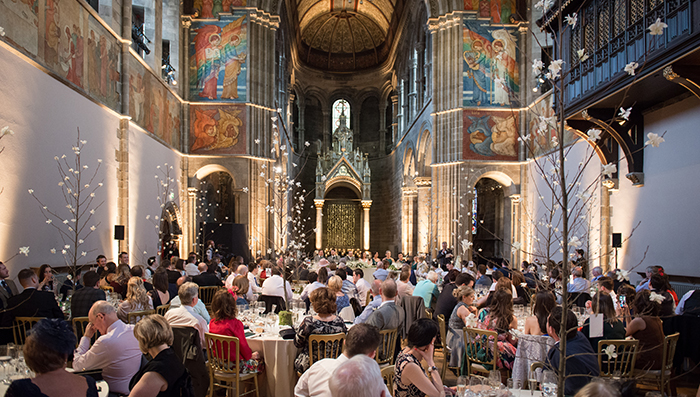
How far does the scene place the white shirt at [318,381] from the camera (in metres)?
3.19

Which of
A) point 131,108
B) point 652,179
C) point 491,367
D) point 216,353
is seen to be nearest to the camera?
point 216,353

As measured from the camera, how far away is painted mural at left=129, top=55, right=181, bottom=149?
12.8 meters

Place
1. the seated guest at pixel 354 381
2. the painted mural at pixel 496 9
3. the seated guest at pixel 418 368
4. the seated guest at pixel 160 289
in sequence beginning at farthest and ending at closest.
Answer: the painted mural at pixel 496 9
the seated guest at pixel 160 289
the seated guest at pixel 418 368
the seated guest at pixel 354 381

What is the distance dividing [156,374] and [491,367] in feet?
11.8

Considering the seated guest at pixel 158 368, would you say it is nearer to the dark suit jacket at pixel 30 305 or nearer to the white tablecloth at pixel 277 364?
the white tablecloth at pixel 277 364

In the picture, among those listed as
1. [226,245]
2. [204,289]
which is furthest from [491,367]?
[226,245]

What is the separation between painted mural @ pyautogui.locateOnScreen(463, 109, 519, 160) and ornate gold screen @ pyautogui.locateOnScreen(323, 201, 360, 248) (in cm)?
1391

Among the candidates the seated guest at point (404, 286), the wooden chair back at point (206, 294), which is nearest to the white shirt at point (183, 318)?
the seated guest at point (404, 286)

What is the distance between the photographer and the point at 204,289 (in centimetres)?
909

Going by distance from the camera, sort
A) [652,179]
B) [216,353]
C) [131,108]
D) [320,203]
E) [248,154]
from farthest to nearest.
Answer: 1. [320,203]
2. [248,154]
3. [131,108]
4. [652,179]
5. [216,353]

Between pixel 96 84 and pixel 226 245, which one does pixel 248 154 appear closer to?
pixel 226 245

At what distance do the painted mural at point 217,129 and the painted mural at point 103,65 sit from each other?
556cm

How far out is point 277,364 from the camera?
5.30m

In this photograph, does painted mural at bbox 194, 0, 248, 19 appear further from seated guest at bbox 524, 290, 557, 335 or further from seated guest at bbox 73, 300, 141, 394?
seated guest at bbox 524, 290, 557, 335
